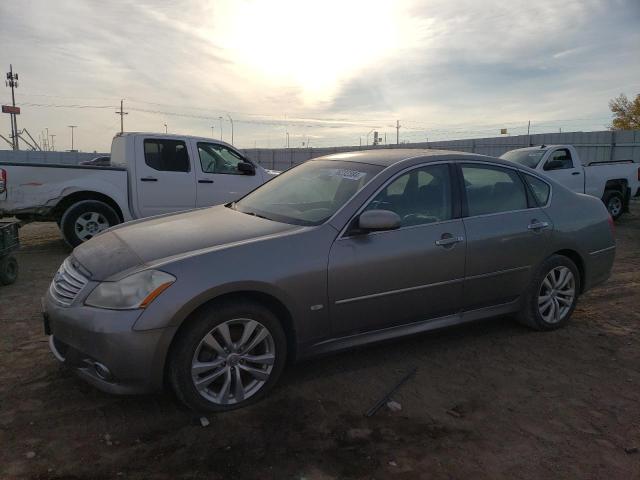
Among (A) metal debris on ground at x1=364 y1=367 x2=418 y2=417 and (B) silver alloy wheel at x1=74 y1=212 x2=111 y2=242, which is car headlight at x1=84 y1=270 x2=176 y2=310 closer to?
(A) metal debris on ground at x1=364 y1=367 x2=418 y2=417

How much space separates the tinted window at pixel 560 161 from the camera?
11703 mm

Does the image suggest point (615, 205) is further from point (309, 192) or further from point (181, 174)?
point (309, 192)

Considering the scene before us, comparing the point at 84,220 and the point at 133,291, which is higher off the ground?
the point at 84,220

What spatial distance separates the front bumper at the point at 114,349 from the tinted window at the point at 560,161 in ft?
35.4

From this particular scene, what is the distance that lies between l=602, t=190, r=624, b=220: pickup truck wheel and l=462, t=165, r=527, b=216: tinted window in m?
9.88

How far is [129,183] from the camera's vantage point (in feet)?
26.7

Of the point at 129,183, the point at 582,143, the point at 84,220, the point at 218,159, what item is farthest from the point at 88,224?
the point at 582,143

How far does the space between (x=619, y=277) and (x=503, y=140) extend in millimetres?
19734

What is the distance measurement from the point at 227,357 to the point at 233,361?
50mm

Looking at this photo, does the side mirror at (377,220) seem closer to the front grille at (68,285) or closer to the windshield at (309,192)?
the windshield at (309,192)

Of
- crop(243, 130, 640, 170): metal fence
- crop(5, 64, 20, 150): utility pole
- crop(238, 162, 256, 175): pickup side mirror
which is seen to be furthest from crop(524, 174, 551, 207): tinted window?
crop(5, 64, 20, 150): utility pole

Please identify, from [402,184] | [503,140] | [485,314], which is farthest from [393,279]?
[503,140]

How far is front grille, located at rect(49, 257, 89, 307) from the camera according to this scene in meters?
3.19

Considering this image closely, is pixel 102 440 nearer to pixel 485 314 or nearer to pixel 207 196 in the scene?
pixel 485 314
